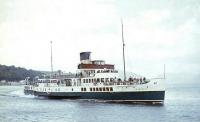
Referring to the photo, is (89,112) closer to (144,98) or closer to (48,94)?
(144,98)

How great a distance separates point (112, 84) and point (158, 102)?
737cm

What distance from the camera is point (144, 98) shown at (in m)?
61.3

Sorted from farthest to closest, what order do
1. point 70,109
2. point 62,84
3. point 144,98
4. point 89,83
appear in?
point 62,84, point 89,83, point 144,98, point 70,109

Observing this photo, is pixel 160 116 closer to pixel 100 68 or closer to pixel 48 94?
pixel 100 68

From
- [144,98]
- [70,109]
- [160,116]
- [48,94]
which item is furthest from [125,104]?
[48,94]

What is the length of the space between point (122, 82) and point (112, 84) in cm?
186

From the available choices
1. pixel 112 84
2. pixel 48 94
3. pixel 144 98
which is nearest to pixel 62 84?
pixel 48 94

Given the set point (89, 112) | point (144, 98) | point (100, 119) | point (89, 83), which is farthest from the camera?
point (89, 83)

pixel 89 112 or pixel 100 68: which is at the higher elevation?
pixel 100 68

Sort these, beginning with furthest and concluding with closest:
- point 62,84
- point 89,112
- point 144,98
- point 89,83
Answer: point 62,84 → point 89,83 → point 144,98 → point 89,112

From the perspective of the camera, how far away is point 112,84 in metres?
64.4

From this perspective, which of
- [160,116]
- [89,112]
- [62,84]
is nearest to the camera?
[160,116]

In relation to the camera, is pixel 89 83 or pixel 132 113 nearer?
pixel 132 113

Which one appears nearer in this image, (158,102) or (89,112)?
(89,112)
